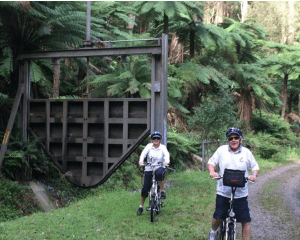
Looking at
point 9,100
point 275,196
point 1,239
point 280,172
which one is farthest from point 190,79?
point 1,239

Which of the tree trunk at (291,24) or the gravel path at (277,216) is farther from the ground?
the tree trunk at (291,24)

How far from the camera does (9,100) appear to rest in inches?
507

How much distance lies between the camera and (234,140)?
5.76 metres

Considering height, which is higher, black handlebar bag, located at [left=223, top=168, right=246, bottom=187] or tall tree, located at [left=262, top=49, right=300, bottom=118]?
tall tree, located at [left=262, top=49, right=300, bottom=118]

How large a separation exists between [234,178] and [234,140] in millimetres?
528

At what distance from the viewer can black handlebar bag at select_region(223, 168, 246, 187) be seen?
5.52 metres

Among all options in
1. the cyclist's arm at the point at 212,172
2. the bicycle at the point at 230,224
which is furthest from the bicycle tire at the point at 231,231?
the cyclist's arm at the point at 212,172

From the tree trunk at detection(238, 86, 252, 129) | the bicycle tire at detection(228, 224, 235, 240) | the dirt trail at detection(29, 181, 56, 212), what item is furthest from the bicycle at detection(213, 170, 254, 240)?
the tree trunk at detection(238, 86, 252, 129)

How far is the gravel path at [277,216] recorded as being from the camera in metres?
8.28

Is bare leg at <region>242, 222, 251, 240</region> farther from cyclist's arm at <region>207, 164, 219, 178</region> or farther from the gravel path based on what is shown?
the gravel path

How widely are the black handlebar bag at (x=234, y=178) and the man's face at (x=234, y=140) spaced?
0.37 metres

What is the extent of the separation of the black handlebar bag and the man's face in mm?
368

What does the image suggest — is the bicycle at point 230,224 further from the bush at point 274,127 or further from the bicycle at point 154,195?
the bush at point 274,127

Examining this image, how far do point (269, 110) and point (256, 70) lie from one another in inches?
304
